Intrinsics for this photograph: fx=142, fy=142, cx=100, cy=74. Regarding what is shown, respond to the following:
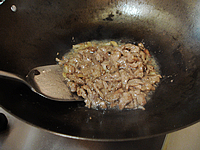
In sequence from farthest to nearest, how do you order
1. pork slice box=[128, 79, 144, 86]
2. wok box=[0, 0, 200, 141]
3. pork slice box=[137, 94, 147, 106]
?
pork slice box=[128, 79, 144, 86], pork slice box=[137, 94, 147, 106], wok box=[0, 0, 200, 141]

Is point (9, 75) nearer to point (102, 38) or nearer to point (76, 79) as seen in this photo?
point (76, 79)

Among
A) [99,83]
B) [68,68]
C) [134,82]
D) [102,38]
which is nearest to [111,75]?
[99,83]

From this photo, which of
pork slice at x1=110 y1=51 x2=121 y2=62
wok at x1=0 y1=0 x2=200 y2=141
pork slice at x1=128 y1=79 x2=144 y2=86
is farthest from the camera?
pork slice at x1=110 y1=51 x2=121 y2=62

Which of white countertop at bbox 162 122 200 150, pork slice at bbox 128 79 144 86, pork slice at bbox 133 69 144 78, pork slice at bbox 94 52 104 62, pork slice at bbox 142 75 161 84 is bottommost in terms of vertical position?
white countertop at bbox 162 122 200 150

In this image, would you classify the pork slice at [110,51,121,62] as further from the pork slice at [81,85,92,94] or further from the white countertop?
the white countertop

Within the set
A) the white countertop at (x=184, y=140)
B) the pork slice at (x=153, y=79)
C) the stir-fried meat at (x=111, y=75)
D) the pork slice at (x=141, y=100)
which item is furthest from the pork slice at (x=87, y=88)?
the white countertop at (x=184, y=140)

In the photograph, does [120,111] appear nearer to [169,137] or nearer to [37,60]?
[169,137]

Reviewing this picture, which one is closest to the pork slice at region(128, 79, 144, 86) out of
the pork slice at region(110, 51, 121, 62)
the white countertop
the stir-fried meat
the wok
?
the stir-fried meat
